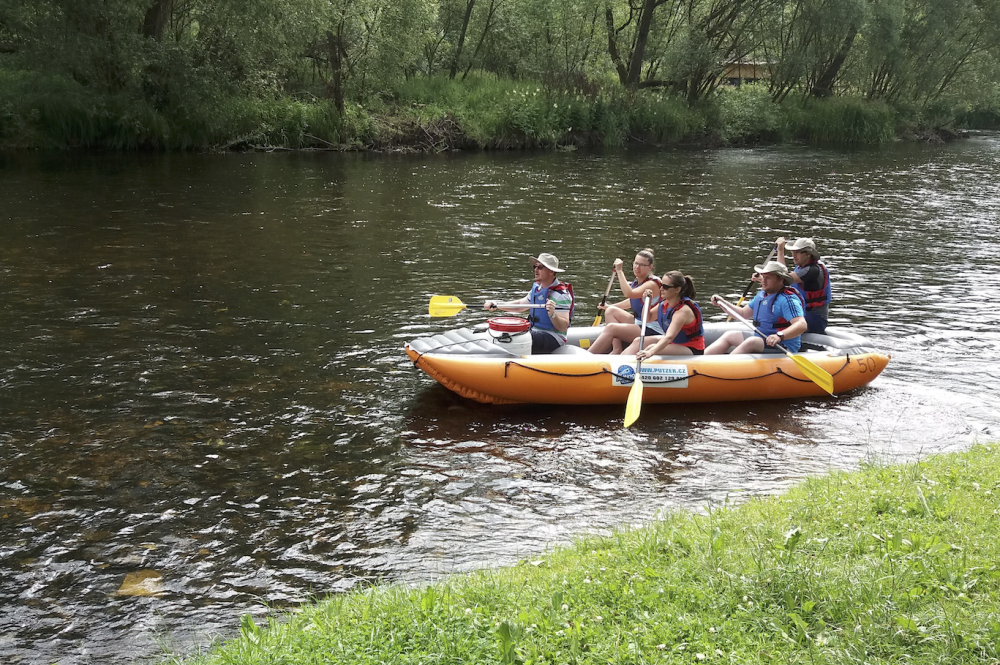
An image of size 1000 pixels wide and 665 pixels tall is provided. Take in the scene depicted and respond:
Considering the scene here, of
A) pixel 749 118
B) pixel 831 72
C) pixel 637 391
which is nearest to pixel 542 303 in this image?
pixel 637 391

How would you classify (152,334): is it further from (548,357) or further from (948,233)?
(948,233)

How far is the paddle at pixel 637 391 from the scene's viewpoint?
6547 mm

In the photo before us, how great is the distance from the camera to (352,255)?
40.6 feet

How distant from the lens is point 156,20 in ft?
70.6

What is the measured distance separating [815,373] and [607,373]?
5.90ft

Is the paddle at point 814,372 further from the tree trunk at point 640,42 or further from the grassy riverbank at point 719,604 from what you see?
the tree trunk at point 640,42

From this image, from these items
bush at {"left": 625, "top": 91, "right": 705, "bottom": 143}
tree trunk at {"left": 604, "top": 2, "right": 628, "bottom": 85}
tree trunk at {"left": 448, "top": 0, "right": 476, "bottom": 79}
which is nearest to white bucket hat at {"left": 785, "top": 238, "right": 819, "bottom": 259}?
bush at {"left": 625, "top": 91, "right": 705, "bottom": 143}

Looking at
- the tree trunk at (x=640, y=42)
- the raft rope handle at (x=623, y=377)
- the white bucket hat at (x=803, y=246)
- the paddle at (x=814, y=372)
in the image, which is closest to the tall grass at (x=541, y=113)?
the tree trunk at (x=640, y=42)

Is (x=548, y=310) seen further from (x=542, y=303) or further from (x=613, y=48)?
(x=613, y=48)

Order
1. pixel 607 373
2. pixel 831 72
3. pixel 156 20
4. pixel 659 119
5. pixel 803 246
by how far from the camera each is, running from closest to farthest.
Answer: pixel 607 373, pixel 803 246, pixel 156 20, pixel 659 119, pixel 831 72

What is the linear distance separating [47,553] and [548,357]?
4.08 meters

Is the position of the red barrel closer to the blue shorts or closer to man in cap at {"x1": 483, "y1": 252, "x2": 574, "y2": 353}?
man in cap at {"x1": 483, "y1": 252, "x2": 574, "y2": 353}

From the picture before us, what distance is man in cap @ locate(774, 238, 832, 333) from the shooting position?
8.34 metres

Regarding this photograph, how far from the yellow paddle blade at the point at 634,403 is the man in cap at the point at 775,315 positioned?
128 cm
